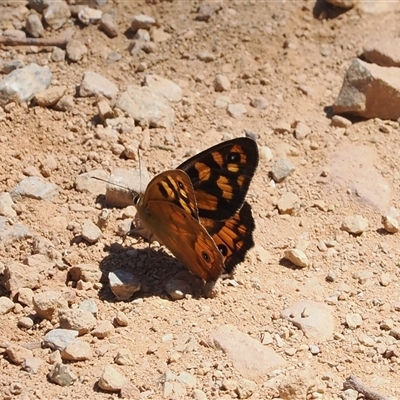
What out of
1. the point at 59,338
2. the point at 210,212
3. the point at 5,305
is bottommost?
the point at 5,305

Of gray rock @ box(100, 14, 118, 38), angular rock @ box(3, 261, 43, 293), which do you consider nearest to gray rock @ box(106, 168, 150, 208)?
angular rock @ box(3, 261, 43, 293)

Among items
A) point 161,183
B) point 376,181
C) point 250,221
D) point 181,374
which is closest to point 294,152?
point 376,181

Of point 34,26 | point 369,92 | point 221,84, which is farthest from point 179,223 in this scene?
point 34,26

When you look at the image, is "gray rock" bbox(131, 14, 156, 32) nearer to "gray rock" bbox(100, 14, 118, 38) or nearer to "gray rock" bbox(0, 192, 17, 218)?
"gray rock" bbox(100, 14, 118, 38)

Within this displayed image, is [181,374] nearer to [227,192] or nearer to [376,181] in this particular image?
[227,192]

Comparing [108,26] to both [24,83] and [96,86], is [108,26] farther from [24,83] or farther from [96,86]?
[24,83]

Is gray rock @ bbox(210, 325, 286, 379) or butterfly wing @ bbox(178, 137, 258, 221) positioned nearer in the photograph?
gray rock @ bbox(210, 325, 286, 379)
